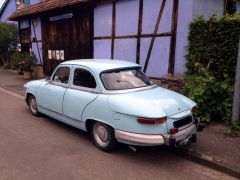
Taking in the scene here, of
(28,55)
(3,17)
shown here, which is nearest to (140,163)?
(28,55)

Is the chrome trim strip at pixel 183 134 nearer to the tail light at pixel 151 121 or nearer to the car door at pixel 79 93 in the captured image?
the tail light at pixel 151 121

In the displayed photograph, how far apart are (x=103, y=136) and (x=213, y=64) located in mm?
3752

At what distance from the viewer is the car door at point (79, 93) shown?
5215 mm

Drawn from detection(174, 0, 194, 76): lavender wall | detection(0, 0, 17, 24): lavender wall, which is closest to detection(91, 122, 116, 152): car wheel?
detection(174, 0, 194, 76): lavender wall

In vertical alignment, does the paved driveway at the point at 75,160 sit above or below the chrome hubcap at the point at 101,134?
below

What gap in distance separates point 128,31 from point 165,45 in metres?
1.70

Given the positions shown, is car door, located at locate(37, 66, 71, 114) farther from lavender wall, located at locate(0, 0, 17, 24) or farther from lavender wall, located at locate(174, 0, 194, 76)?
lavender wall, located at locate(0, 0, 17, 24)

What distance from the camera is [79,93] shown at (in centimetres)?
545

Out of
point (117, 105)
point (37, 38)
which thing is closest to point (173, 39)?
point (117, 105)

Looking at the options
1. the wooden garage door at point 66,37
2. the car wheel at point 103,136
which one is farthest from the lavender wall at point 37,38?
the car wheel at point 103,136

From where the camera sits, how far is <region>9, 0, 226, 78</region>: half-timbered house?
8078mm

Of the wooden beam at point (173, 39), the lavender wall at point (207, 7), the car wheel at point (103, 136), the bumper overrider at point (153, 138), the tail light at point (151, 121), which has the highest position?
the lavender wall at point (207, 7)

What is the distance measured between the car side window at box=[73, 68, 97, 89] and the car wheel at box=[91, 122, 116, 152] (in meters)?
0.77

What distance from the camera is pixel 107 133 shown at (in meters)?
4.87
